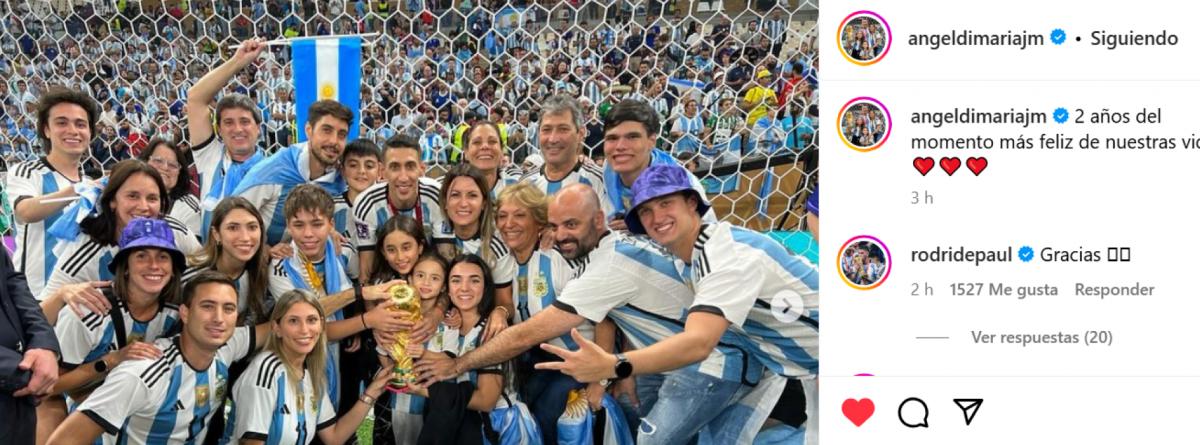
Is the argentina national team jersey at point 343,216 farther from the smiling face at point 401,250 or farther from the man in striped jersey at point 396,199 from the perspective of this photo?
the smiling face at point 401,250

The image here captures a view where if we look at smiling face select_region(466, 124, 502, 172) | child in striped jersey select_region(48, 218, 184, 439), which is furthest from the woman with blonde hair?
smiling face select_region(466, 124, 502, 172)

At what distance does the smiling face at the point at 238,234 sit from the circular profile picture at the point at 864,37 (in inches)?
61.9

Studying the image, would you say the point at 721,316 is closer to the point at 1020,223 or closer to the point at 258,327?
the point at 1020,223

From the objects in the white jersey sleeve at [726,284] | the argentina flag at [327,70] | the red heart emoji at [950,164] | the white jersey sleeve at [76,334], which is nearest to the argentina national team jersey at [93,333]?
the white jersey sleeve at [76,334]

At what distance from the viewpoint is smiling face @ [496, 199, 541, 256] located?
108 inches

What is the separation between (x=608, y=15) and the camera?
393 centimetres

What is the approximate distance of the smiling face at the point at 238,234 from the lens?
261 cm

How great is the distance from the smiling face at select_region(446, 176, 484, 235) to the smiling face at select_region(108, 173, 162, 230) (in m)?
0.79

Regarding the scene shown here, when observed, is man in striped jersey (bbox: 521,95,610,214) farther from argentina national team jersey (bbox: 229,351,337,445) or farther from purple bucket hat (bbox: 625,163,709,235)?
argentina national team jersey (bbox: 229,351,337,445)

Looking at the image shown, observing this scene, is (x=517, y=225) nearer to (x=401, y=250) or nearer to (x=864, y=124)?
(x=401, y=250)

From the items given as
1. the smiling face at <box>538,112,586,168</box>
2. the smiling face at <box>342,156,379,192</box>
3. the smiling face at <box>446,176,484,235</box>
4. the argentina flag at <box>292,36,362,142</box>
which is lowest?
the smiling face at <box>446,176,484,235</box>

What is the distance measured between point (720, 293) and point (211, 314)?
1249 millimetres

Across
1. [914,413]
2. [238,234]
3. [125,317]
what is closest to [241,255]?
[238,234]

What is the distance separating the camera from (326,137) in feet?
9.98
